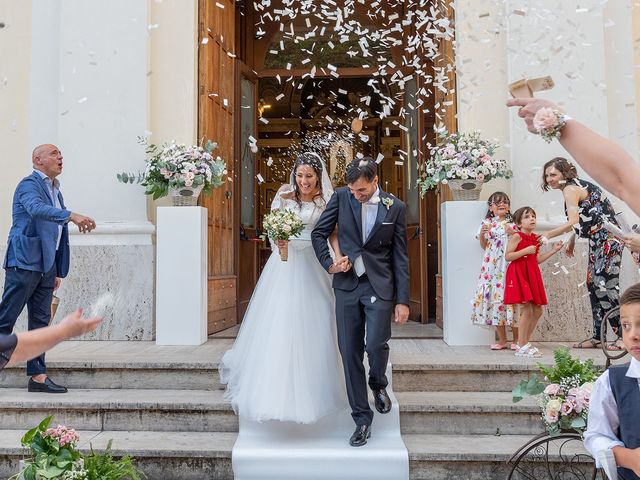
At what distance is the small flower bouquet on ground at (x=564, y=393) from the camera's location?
3.09 m

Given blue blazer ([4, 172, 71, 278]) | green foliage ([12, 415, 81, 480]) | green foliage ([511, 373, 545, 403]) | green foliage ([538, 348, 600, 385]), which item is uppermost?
blue blazer ([4, 172, 71, 278])

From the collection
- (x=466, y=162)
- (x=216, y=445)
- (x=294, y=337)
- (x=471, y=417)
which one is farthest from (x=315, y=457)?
(x=466, y=162)

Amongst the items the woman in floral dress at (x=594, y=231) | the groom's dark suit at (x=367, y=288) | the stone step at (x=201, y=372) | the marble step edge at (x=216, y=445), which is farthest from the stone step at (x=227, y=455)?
the woman in floral dress at (x=594, y=231)

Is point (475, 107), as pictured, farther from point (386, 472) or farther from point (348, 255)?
point (386, 472)

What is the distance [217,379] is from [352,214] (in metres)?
1.86

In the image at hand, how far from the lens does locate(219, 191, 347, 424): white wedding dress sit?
4078 millimetres

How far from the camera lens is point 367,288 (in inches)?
162

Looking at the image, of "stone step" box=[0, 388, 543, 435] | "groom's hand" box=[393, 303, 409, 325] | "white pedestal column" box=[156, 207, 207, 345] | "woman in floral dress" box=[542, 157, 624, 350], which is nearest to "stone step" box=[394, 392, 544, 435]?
"stone step" box=[0, 388, 543, 435]

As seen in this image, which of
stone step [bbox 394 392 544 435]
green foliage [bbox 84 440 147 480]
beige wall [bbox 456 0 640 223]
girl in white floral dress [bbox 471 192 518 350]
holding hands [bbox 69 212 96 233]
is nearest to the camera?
green foliage [bbox 84 440 147 480]

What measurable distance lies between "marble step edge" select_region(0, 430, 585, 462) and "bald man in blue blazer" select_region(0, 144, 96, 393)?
79 cm

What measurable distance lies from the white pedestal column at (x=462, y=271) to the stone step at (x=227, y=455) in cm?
193

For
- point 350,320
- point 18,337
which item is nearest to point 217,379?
point 350,320

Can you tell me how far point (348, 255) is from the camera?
13.7 feet

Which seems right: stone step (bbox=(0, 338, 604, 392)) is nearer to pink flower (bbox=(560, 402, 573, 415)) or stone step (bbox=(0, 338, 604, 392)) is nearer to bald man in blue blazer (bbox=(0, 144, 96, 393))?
bald man in blue blazer (bbox=(0, 144, 96, 393))
